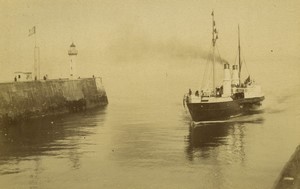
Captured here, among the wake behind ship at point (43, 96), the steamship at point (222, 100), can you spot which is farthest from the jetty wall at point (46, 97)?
the steamship at point (222, 100)

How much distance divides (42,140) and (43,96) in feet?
23.1

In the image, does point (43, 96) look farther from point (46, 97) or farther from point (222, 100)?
point (222, 100)

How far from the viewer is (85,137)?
1307 centimetres

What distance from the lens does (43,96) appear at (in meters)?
19.4

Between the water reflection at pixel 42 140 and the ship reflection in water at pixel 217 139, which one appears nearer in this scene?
the water reflection at pixel 42 140

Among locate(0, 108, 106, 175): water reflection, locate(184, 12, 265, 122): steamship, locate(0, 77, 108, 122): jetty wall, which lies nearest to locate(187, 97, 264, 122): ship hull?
locate(184, 12, 265, 122): steamship

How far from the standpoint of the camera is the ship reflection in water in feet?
32.2

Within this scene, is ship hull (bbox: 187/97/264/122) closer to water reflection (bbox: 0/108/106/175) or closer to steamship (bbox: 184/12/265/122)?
→ steamship (bbox: 184/12/265/122)

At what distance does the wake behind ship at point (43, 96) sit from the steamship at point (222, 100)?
4.44m

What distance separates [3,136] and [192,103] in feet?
20.7

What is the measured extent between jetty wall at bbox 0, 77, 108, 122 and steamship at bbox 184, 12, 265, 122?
20.4 feet

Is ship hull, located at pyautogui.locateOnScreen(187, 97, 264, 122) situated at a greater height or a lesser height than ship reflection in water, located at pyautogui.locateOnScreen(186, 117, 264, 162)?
greater

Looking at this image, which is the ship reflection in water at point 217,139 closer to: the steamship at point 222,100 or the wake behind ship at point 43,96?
the steamship at point 222,100

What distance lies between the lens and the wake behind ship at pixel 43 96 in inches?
633
